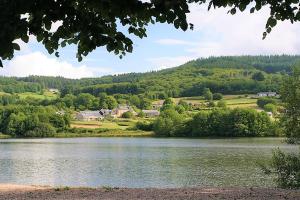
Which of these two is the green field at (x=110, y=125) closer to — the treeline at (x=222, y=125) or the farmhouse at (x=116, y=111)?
the treeline at (x=222, y=125)

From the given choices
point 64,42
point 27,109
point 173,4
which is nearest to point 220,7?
point 173,4

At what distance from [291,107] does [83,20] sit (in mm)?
18941

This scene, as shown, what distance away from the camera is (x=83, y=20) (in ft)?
22.3

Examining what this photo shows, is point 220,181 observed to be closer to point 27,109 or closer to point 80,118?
point 27,109

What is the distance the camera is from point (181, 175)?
37281 mm

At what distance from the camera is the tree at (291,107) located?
934 inches

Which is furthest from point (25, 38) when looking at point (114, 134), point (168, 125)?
point (114, 134)

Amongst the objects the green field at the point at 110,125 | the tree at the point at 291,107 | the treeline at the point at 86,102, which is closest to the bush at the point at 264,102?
the green field at the point at 110,125

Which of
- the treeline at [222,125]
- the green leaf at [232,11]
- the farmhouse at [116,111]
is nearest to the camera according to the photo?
the green leaf at [232,11]

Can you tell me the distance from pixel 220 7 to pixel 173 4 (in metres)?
1.39

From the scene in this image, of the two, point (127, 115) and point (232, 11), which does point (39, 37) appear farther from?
point (127, 115)

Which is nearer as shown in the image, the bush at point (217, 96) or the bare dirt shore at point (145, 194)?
the bare dirt shore at point (145, 194)

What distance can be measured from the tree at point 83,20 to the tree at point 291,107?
17.4 m

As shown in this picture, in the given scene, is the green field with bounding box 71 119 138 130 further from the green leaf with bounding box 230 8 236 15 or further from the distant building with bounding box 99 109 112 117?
the green leaf with bounding box 230 8 236 15
